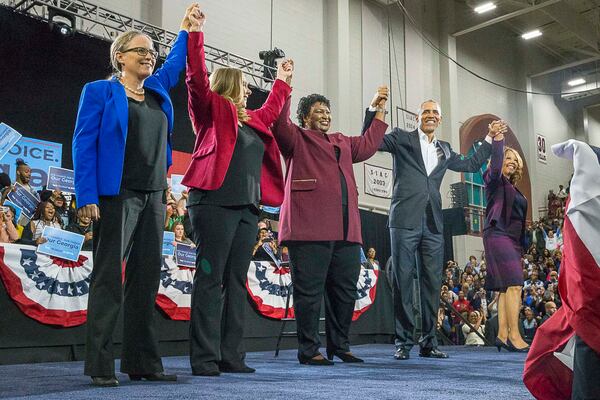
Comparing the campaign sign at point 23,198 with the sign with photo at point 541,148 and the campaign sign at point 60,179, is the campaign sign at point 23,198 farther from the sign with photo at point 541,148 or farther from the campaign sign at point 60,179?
the sign with photo at point 541,148

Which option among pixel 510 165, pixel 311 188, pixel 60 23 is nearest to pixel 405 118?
pixel 60 23

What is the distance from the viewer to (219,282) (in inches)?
93.4

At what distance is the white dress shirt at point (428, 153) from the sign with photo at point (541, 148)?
13.6m

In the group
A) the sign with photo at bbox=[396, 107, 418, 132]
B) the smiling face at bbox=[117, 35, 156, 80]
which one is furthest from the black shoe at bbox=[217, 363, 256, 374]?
the sign with photo at bbox=[396, 107, 418, 132]

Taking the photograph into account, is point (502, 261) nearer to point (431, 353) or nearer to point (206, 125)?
point (431, 353)

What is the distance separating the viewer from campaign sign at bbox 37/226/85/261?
3.38 m

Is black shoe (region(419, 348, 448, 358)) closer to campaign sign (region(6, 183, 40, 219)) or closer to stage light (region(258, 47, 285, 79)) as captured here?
campaign sign (region(6, 183, 40, 219))

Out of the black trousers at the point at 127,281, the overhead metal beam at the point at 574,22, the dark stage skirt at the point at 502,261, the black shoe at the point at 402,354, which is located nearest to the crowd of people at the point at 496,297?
the dark stage skirt at the point at 502,261

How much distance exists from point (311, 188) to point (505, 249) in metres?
1.67

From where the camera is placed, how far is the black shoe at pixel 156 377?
2067mm

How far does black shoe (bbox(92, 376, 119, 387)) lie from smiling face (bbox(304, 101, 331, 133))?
5.51ft

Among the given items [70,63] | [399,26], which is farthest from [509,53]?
[70,63]

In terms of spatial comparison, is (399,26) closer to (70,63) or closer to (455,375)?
(70,63)

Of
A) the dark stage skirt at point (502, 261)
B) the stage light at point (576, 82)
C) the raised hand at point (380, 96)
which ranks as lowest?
the dark stage skirt at point (502, 261)
